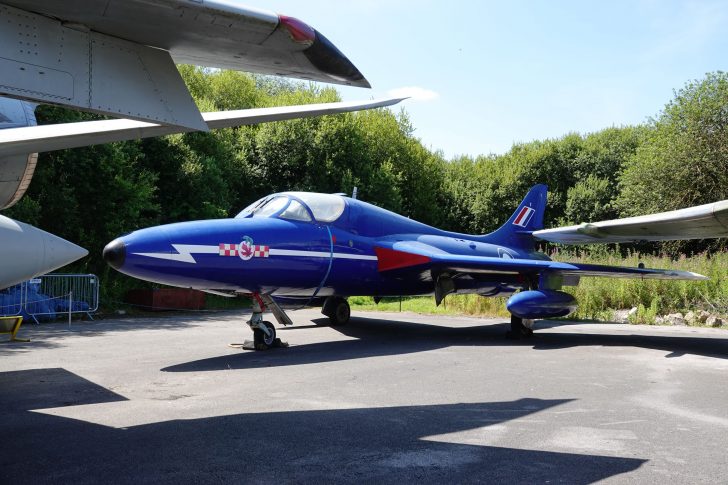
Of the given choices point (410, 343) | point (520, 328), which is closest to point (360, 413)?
point (410, 343)

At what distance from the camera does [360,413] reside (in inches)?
203

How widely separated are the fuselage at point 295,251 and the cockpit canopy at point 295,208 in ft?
0.05

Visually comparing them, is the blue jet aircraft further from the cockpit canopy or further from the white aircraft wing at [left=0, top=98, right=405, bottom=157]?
the white aircraft wing at [left=0, top=98, right=405, bottom=157]

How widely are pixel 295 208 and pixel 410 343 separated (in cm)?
314

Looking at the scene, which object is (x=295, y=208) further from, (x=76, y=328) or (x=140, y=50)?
(x=76, y=328)

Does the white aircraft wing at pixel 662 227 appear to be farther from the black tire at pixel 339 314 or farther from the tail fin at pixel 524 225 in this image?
the black tire at pixel 339 314

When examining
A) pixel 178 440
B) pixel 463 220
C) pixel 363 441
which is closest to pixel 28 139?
pixel 178 440

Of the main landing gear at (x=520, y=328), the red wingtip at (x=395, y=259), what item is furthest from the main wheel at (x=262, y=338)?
the main landing gear at (x=520, y=328)

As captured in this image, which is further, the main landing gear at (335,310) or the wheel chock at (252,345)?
the main landing gear at (335,310)

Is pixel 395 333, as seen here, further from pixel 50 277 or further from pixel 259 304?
pixel 50 277

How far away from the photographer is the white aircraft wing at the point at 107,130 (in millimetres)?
5004

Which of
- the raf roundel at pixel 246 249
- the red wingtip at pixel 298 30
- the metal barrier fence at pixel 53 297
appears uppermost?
the red wingtip at pixel 298 30

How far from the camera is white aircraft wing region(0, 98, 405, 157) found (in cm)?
500

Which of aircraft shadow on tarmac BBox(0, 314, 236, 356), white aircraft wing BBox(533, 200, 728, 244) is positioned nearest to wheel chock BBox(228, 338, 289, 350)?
aircraft shadow on tarmac BBox(0, 314, 236, 356)
